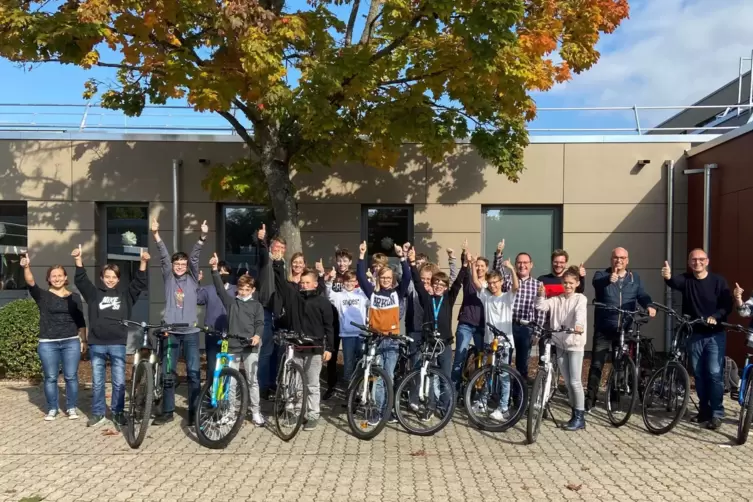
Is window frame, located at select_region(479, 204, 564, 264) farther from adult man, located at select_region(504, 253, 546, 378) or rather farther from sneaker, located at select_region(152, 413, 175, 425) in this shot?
sneaker, located at select_region(152, 413, 175, 425)

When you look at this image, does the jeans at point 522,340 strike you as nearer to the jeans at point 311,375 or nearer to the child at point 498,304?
the child at point 498,304

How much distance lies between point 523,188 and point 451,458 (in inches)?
246

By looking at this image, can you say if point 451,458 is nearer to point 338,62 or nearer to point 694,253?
point 694,253

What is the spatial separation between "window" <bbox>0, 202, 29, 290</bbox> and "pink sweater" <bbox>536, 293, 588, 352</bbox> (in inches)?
357

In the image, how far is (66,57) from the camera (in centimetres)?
596

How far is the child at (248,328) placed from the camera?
19.5 feet

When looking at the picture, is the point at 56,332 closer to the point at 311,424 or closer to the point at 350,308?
the point at 311,424

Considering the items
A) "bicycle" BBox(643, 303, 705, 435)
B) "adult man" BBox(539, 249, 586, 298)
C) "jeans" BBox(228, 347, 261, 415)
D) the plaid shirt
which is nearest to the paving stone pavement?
"bicycle" BBox(643, 303, 705, 435)

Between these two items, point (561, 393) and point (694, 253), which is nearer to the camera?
point (694, 253)

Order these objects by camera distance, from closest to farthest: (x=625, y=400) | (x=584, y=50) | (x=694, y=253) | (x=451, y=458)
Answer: (x=451, y=458)
(x=694, y=253)
(x=625, y=400)
(x=584, y=50)

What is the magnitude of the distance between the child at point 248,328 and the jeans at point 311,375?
1.58 ft

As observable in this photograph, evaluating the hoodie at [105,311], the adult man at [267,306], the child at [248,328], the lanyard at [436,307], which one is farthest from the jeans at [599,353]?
the hoodie at [105,311]

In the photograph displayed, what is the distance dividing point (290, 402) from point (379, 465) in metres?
1.14

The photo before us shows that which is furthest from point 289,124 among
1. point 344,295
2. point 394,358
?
point 394,358
